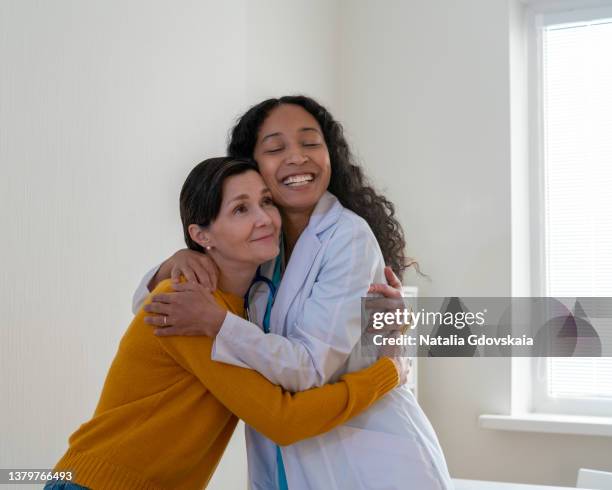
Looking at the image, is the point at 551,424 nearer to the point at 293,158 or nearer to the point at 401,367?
the point at 401,367

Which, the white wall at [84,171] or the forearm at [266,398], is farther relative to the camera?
the white wall at [84,171]

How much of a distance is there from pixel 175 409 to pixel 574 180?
2905mm

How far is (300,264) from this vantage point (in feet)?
5.58

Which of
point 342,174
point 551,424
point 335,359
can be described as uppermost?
point 342,174

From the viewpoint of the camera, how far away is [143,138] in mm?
2432

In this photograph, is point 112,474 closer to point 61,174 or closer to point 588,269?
point 61,174

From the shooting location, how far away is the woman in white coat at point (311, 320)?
59.2 inches

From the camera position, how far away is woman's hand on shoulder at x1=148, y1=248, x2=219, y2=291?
1615mm

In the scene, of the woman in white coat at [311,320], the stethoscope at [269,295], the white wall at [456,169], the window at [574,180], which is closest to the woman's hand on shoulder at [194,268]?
the woman in white coat at [311,320]

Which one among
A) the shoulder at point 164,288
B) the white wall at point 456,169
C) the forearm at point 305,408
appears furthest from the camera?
the white wall at point 456,169

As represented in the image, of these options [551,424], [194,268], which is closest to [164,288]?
[194,268]

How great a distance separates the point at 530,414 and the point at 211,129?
2.13m

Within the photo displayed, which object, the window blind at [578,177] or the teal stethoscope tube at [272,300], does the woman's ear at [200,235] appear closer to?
the teal stethoscope tube at [272,300]

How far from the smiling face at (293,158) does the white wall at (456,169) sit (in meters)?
2.00
